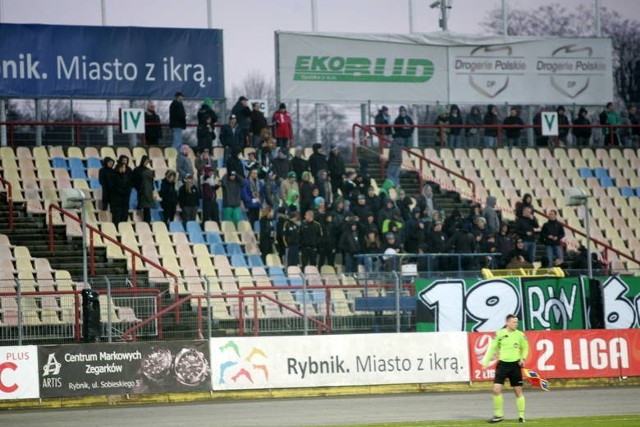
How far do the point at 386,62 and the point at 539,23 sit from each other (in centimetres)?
4338

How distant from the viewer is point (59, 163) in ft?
121

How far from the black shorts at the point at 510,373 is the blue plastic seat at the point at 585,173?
21.0m

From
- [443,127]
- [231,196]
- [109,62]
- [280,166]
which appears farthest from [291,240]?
[443,127]

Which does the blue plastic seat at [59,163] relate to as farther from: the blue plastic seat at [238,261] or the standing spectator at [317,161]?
the standing spectator at [317,161]

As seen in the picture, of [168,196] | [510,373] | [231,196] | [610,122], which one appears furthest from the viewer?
[610,122]

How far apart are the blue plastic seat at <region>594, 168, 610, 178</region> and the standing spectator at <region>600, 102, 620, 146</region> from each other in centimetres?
191

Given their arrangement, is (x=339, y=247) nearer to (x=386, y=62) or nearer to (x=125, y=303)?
(x=125, y=303)

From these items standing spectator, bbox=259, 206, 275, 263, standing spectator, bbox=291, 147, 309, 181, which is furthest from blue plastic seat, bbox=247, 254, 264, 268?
standing spectator, bbox=291, 147, 309, 181

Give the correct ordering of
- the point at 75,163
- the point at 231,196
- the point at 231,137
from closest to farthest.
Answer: the point at 231,196
the point at 75,163
the point at 231,137

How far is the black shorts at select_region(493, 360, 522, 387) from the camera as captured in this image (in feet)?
79.2

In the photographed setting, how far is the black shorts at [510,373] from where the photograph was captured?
24.1 metres

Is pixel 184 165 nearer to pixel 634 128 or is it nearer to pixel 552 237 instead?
pixel 552 237

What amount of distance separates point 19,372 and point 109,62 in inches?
587

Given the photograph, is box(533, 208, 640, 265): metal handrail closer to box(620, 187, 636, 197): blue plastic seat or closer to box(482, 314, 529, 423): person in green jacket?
box(620, 187, 636, 197): blue plastic seat
